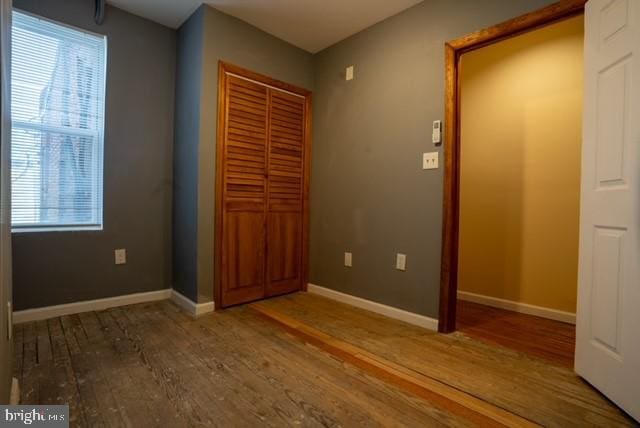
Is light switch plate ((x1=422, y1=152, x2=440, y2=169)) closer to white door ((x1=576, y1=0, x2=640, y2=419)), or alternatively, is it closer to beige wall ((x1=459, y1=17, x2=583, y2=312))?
white door ((x1=576, y1=0, x2=640, y2=419))

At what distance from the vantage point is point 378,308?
2.61 metres

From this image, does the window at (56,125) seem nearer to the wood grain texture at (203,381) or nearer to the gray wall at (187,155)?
the gray wall at (187,155)

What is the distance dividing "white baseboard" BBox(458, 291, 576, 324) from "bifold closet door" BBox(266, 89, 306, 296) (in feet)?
5.29

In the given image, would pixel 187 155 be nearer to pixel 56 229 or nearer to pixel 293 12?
pixel 56 229

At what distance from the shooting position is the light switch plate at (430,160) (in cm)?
225

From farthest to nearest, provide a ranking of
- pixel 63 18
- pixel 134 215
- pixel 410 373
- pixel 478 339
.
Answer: pixel 134 215 → pixel 63 18 → pixel 478 339 → pixel 410 373

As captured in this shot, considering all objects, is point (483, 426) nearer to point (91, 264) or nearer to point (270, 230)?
point (270, 230)

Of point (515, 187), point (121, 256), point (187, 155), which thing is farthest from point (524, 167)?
point (121, 256)

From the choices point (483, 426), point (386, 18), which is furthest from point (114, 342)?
point (386, 18)

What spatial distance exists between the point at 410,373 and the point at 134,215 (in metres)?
2.39

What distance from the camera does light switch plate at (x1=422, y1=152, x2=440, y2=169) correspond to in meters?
2.25

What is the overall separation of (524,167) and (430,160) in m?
0.98

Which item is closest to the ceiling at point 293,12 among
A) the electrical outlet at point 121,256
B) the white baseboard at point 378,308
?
the electrical outlet at point 121,256

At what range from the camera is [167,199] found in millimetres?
2854
